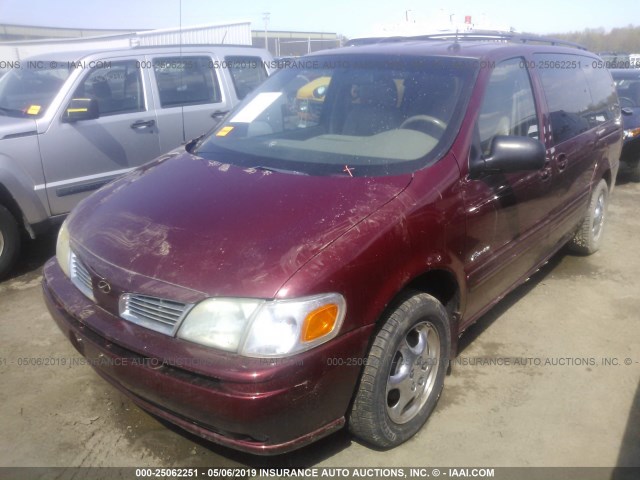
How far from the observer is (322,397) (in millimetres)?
2117

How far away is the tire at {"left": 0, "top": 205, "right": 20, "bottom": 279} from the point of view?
445cm

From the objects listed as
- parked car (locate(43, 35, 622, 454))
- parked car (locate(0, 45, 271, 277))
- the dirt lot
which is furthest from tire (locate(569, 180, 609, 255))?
parked car (locate(0, 45, 271, 277))

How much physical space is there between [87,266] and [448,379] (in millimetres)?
2056

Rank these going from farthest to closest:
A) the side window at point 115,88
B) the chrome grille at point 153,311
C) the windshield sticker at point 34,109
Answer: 1. the side window at point 115,88
2. the windshield sticker at point 34,109
3. the chrome grille at point 153,311

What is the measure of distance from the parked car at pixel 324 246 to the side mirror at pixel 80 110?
1.84 metres

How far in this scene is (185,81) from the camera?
5.88 metres

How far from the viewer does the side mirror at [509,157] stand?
2768 mm

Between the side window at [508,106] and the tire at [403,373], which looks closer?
the tire at [403,373]

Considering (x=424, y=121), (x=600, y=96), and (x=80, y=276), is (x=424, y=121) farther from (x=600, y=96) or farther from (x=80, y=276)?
(x=600, y=96)

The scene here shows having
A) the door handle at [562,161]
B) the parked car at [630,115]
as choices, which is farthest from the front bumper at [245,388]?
the parked car at [630,115]

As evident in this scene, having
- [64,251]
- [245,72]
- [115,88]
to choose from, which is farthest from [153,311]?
[245,72]

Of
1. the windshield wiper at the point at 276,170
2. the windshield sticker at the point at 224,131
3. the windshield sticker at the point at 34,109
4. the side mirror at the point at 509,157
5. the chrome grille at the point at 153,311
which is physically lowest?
the chrome grille at the point at 153,311

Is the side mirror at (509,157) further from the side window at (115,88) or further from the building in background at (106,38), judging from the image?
the building in background at (106,38)

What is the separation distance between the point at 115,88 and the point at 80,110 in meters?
0.63
